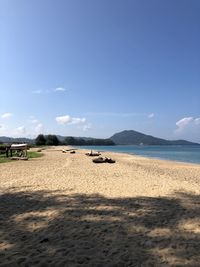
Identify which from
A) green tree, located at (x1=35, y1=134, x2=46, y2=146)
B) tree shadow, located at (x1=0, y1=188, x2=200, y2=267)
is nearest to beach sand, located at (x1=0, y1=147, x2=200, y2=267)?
tree shadow, located at (x1=0, y1=188, x2=200, y2=267)

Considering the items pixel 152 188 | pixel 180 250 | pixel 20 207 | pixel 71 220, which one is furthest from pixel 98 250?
pixel 152 188

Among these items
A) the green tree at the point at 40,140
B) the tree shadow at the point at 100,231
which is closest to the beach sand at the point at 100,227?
the tree shadow at the point at 100,231

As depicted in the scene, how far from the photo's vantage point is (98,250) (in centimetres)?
571

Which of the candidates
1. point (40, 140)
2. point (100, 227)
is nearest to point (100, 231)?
point (100, 227)

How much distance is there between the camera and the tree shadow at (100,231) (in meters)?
5.34

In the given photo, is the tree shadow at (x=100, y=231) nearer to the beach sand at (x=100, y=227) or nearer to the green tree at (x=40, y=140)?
the beach sand at (x=100, y=227)

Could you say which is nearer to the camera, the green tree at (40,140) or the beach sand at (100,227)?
the beach sand at (100,227)

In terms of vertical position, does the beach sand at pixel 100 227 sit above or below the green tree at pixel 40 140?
below

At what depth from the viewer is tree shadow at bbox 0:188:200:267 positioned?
17.5 ft

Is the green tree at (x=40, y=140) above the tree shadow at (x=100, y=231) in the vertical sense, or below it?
above

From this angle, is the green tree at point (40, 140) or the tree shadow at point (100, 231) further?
the green tree at point (40, 140)

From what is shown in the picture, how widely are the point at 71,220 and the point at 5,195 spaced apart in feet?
14.9

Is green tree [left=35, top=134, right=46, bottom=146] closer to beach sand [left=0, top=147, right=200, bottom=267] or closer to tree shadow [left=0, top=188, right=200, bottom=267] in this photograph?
beach sand [left=0, top=147, right=200, bottom=267]

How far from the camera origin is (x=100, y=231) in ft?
22.5
